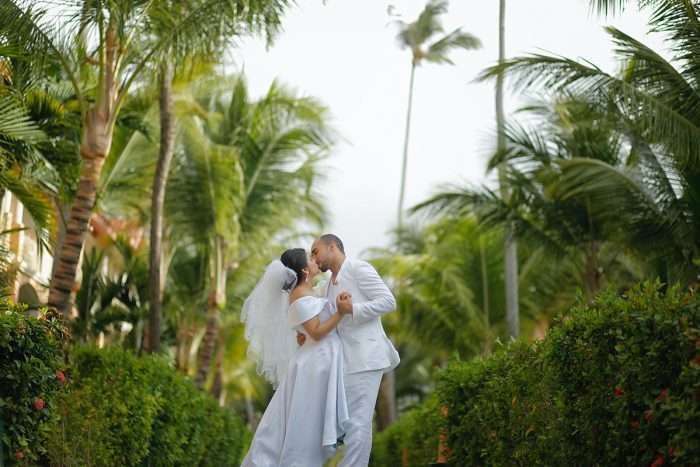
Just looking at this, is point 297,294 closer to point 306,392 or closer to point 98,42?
A: point 306,392

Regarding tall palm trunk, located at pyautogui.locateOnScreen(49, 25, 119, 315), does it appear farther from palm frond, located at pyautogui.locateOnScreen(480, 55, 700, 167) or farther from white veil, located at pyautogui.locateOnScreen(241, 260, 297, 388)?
palm frond, located at pyautogui.locateOnScreen(480, 55, 700, 167)

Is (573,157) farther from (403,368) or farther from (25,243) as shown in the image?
(403,368)

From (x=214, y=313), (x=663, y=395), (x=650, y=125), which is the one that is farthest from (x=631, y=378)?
(x=214, y=313)

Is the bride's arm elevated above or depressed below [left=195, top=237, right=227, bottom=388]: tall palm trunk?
above

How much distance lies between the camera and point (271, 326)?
364 inches

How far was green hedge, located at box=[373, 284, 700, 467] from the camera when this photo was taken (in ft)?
17.2

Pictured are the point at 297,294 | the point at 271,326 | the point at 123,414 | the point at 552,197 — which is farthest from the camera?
the point at 552,197

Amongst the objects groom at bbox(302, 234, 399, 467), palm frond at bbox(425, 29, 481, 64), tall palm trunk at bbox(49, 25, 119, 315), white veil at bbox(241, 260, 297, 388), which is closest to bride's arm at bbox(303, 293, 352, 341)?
groom at bbox(302, 234, 399, 467)

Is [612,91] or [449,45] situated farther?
[449,45]

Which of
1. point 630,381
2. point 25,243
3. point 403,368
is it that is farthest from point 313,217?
point 630,381

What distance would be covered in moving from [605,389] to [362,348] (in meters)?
2.46

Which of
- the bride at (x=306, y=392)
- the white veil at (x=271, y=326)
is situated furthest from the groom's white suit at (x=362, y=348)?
the white veil at (x=271, y=326)

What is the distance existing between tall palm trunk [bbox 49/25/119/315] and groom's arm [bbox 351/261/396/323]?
5400mm

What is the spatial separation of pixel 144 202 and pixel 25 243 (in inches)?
132
